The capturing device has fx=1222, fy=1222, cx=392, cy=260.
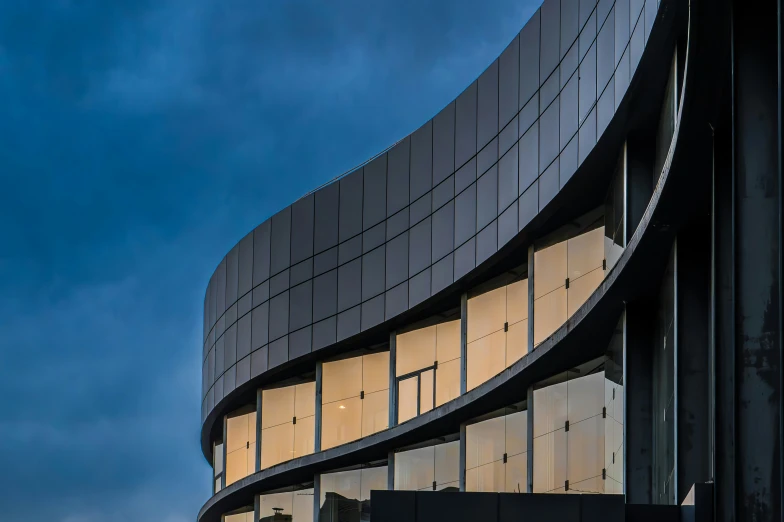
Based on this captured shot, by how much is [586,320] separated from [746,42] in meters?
12.4

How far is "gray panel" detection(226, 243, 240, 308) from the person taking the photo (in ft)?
152

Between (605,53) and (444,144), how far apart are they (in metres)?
10.9

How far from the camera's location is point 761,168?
46.2 ft

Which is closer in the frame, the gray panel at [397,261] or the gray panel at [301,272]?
the gray panel at [397,261]

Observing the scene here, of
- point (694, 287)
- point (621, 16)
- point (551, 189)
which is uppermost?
point (621, 16)

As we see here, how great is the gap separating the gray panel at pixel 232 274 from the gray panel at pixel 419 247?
1154 cm

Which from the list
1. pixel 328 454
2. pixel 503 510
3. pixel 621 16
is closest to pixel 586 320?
pixel 621 16

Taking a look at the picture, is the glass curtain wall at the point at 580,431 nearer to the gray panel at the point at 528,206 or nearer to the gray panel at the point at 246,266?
the gray panel at the point at 528,206

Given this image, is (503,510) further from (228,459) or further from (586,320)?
(228,459)

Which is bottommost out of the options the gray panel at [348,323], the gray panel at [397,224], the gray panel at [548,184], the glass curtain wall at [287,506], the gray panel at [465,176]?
the glass curtain wall at [287,506]

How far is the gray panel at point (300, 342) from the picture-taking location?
1596 inches

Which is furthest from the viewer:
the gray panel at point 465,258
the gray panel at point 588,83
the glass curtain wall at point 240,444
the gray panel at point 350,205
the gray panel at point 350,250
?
the glass curtain wall at point 240,444

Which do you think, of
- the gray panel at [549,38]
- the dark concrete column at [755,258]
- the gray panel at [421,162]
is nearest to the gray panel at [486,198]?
the gray panel at [421,162]

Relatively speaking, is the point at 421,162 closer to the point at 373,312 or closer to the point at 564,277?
the point at 373,312
